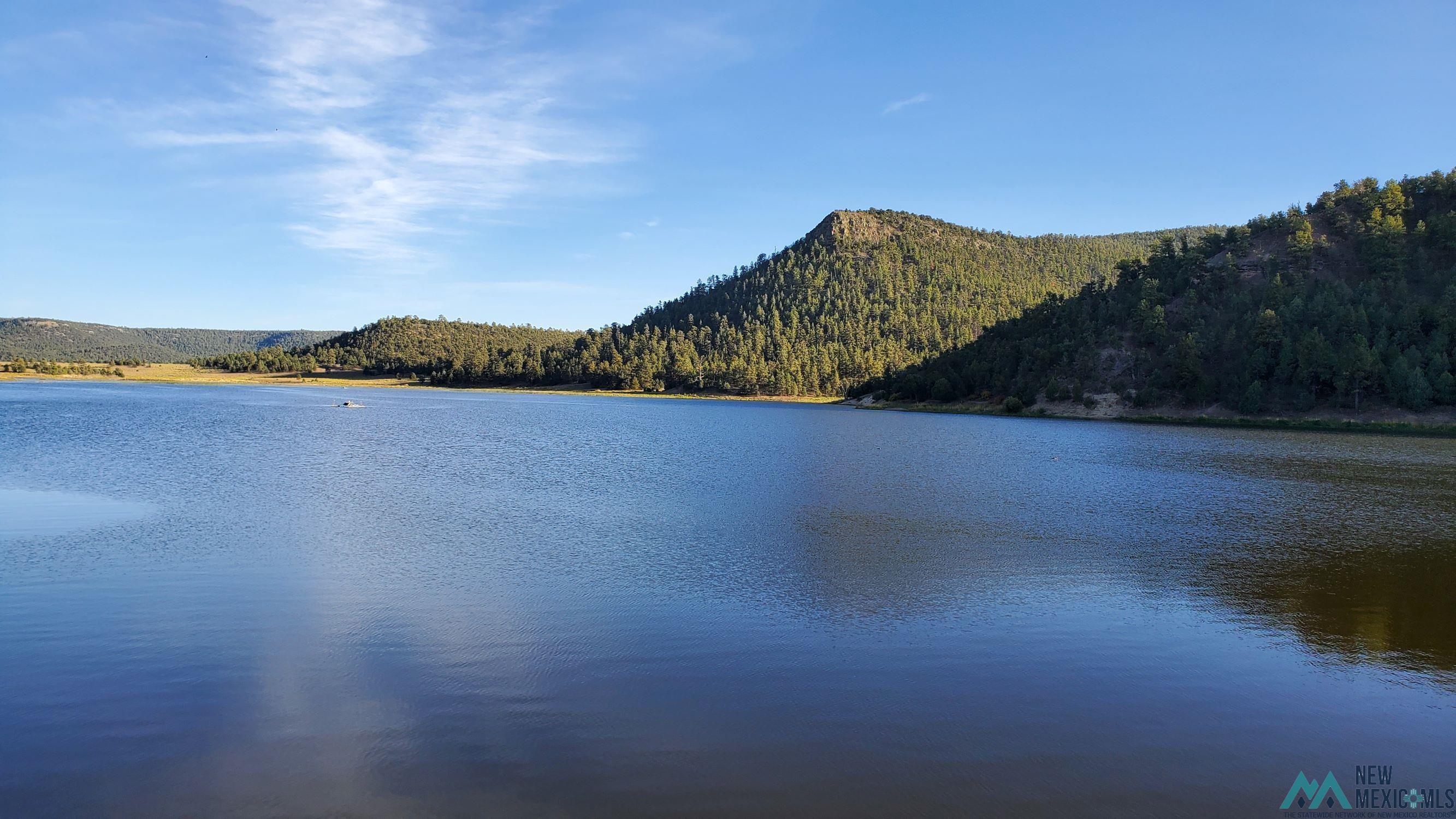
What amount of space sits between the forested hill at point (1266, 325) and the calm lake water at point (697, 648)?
76978 mm

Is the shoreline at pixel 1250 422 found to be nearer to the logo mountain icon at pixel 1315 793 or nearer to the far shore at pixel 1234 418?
the far shore at pixel 1234 418

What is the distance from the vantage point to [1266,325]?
10462 cm

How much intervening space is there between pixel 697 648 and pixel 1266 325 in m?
117

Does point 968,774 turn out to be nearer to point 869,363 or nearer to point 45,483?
point 45,483

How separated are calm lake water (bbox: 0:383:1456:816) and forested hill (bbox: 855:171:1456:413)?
76978mm

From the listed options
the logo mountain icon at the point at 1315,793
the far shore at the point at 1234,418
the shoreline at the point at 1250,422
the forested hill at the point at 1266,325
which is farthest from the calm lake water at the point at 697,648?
the forested hill at the point at 1266,325

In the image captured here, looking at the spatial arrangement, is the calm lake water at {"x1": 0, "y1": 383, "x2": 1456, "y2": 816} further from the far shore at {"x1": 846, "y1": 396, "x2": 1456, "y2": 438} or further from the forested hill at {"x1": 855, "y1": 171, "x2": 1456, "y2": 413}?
the forested hill at {"x1": 855, "y1": 171, "x2": 1456, "y2": 413}

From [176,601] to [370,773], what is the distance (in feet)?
31.1

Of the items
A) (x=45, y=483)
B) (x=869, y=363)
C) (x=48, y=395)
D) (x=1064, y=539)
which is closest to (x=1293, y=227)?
(x=869, y=363)

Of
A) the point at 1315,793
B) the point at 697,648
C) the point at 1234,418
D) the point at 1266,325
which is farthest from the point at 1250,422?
the point at 697,648

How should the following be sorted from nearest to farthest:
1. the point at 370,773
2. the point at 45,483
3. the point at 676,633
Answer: the point at 370,773 → the point at 676,633 → the point at 45,483

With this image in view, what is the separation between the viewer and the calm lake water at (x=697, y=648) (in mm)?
9148

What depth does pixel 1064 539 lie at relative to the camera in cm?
2461

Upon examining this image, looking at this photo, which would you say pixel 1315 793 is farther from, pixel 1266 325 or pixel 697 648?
pixel 1266 325
